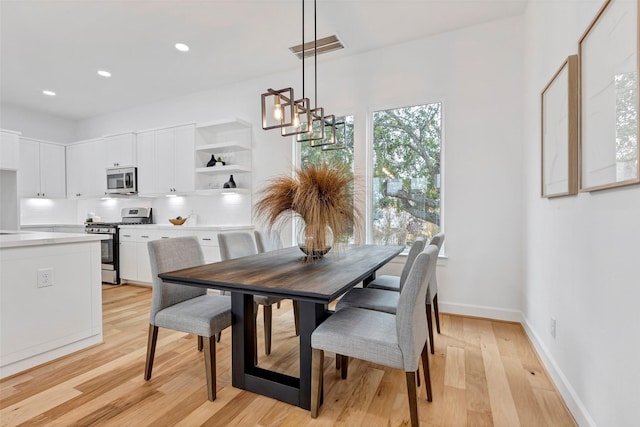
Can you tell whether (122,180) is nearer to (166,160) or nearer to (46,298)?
(166,160)

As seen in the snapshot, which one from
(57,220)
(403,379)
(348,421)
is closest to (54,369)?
(348,421)

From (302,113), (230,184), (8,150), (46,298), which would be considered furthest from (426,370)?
(8,150)

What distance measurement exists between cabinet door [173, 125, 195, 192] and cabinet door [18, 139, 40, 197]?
2907mm

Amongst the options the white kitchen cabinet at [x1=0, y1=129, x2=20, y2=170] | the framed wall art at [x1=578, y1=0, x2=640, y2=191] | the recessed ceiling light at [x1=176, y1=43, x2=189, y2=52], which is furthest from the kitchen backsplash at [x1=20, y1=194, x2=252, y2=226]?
the framed wall art at [x1=578, y1=0, x2=640, y2=191]

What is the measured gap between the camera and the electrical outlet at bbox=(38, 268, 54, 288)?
7.37ft

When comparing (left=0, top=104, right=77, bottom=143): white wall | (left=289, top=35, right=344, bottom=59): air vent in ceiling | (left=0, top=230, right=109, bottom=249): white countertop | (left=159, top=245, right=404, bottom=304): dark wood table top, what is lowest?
(left=159, top=245, right=404, bottom=304): dark wood table top

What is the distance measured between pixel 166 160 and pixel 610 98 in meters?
4.96

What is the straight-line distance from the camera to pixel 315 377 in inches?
62.7

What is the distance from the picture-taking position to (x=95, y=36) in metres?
3.28

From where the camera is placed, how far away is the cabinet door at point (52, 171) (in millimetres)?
5504

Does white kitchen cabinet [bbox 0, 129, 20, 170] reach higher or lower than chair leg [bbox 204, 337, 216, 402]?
higher

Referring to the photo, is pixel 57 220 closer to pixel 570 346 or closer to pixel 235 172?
pixel 235 172

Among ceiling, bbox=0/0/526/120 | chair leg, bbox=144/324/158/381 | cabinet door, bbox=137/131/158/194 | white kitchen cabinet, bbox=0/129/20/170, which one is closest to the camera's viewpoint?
chair leg, bbox=144/324/158/381

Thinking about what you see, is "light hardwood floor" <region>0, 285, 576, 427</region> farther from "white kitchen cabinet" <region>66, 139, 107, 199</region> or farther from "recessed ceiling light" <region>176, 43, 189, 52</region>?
"white kitchen cabinet" <region>66, 139, 107, 199</region>
